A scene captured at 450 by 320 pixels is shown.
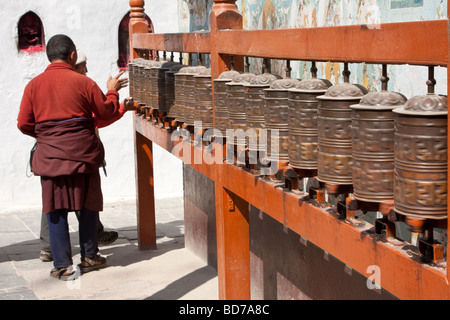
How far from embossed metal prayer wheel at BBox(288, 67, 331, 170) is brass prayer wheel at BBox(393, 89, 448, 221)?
2.10 feet

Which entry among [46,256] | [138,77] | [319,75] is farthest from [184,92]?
[46,256]

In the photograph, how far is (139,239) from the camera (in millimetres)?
6941

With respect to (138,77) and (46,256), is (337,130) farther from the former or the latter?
(46,256)

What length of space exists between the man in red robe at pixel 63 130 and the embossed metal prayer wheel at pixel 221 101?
1891 millimetres

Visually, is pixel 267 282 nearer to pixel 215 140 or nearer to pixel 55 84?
pixel 215 140

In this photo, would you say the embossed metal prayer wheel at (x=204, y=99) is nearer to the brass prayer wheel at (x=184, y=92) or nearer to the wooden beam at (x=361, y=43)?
the brass prayer wheel at (x=184, y=92)

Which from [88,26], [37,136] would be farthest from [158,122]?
[88,26]

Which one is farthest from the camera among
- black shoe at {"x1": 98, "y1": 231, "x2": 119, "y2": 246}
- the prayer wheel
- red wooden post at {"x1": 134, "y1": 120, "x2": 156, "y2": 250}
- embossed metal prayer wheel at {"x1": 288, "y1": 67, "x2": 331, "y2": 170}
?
black shoe at {"x1": 98, "y1": 231, "x2": 119, "y2": 246}

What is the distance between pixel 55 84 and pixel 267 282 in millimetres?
2055

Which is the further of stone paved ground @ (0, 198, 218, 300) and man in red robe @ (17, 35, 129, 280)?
stone paved ground @ (0, 198, 218, 300)

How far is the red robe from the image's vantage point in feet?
18.0

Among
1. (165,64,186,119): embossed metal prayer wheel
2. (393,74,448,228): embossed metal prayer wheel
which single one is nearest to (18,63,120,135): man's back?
(165,64,186,119): embossed metal prayer wheel

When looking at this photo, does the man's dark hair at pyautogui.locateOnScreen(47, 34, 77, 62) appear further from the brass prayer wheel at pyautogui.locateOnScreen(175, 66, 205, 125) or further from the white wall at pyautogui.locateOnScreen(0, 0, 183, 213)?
the white wall at pyautogui.locateOnScreen(0, 0, 183, 213)
